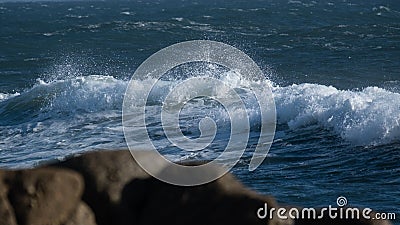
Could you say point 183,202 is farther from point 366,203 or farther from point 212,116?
point 212,116

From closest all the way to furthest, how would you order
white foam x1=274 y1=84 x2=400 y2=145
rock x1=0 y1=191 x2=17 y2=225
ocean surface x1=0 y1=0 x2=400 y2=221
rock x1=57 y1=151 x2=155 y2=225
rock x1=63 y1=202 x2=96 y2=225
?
rock x1=0 y1=191 x2=17 y2=225 < rock x1=63 y1=202 x2=96 y2=225 < rock x1=57 y1=151 x2=155 y2=225 < ocean surface x1=0 y1=0 x2=400 y2=221 < white foam x1=274 y1=84 x2=400 y2=145

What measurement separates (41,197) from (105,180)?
0.27 metres

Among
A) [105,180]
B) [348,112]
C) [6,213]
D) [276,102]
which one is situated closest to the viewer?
[6,213]

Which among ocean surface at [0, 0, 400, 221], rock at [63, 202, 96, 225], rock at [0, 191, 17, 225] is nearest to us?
rock at [0, 191, 17, 225]

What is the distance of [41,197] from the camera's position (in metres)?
2.60

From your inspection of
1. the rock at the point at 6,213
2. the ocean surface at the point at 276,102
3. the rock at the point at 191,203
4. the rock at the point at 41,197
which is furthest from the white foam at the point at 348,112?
the rock at the point at 6,213

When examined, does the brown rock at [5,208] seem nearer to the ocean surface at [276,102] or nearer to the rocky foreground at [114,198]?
the rocky foreground at [114,198]

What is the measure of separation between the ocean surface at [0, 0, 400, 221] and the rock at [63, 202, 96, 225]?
17.7 ft

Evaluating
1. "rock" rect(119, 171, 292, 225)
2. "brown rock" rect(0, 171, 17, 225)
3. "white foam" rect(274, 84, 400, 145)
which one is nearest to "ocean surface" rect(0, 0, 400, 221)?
"white foam" rect(274, 84, 400, 145)

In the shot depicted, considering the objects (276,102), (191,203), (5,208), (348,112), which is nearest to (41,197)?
(5,208)

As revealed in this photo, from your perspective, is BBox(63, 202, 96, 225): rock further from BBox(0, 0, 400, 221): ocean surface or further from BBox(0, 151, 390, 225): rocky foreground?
BBox(0, 0, 400, 221): ocean surface

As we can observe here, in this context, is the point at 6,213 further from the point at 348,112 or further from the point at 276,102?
the point at 276,102

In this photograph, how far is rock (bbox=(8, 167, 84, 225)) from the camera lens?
8.51 feet

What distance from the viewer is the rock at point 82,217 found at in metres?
2.67
